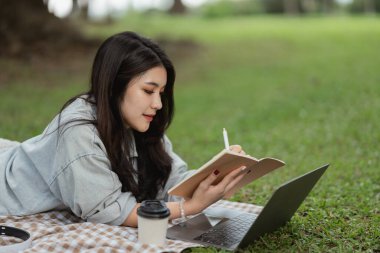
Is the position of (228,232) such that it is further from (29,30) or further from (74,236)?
(29,30)

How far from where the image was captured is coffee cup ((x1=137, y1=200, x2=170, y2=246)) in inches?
116

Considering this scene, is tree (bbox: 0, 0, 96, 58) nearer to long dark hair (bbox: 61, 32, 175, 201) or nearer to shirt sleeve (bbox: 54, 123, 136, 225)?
long dark hair (bbox: 61, 32, 175, 201)

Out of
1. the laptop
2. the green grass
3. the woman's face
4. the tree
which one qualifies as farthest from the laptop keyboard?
the tree

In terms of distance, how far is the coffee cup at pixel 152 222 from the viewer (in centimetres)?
296

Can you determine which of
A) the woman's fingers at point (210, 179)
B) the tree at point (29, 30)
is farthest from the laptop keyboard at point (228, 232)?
the tree at point (29, 30)

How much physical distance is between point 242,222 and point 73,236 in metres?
0.99

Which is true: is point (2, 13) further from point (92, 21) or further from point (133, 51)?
point (133, 51)

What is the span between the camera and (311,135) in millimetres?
6656

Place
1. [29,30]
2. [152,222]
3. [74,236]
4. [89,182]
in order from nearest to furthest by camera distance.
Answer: [152,222]
[74,236]
[89,182]
[29,30]

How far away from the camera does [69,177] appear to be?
3.22 metres

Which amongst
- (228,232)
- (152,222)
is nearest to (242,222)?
(228,232)

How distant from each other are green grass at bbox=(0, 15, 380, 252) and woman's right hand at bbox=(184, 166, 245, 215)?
0.30 m

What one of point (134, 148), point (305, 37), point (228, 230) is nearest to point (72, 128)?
point (134, 148)

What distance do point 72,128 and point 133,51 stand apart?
1.74 feet
